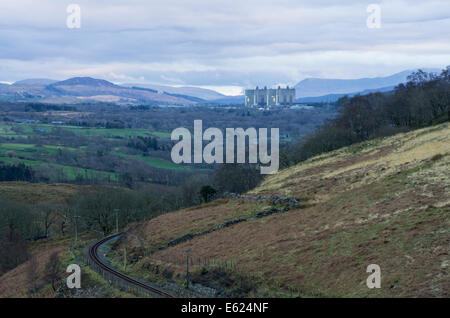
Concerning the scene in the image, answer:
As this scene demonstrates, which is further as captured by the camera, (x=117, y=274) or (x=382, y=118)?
(x=382, y=118)

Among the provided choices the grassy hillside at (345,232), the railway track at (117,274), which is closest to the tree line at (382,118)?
the grassy hillside at (345,232)

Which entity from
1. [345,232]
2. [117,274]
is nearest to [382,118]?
[345,232]

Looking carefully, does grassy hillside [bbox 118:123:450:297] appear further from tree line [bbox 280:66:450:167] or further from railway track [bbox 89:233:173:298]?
tree line [bbox 280:66:450:167]

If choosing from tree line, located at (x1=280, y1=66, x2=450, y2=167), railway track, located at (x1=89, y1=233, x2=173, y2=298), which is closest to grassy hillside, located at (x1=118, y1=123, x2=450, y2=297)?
railway track, located at (x1=89, y1=233, x2=173, y2=298)

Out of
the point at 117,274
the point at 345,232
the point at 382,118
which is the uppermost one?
the point at 382,118

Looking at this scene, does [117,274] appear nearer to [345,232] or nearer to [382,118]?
[345,232]

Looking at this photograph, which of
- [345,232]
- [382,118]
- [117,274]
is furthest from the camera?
[382,118]

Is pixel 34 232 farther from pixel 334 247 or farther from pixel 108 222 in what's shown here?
pixel 334 247

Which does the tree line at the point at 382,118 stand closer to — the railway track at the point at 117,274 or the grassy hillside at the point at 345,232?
the grassy hillside at the point at 345,232
